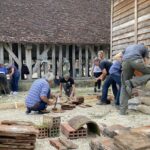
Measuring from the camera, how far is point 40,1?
20.9 m

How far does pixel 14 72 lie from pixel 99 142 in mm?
10830

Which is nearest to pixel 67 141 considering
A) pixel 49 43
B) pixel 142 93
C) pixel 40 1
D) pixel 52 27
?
pixel 142 93

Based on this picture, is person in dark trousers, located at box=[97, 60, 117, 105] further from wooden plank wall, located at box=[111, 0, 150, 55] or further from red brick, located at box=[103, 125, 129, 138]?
red brick, located at box=[103, 125, 129, 138]

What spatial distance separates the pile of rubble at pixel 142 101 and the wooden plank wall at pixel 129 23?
4.66 ft

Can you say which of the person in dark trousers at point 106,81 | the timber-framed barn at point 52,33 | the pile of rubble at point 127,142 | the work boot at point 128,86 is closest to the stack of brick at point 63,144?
the pile of rubble at point 127,142

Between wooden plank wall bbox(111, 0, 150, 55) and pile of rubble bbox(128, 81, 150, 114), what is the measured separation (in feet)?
4.66

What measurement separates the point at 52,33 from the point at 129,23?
772 centimetres

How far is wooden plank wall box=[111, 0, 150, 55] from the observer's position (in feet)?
34.3

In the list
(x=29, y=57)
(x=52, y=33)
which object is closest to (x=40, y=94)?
(x=29, y=57)

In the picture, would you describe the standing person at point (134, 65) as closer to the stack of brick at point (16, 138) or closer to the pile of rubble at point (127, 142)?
the pile of rubble at point (127, 142)

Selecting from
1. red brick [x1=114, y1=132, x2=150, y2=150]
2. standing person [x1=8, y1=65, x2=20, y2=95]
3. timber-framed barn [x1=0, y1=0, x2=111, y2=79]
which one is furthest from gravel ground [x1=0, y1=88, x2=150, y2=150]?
timber-framed barn [x1=0, y1=0, x2=111, y2=79]

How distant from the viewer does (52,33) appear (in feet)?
61.7

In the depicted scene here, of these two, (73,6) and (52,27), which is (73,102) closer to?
(52,27)

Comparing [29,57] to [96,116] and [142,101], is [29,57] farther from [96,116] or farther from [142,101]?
[96,116]
